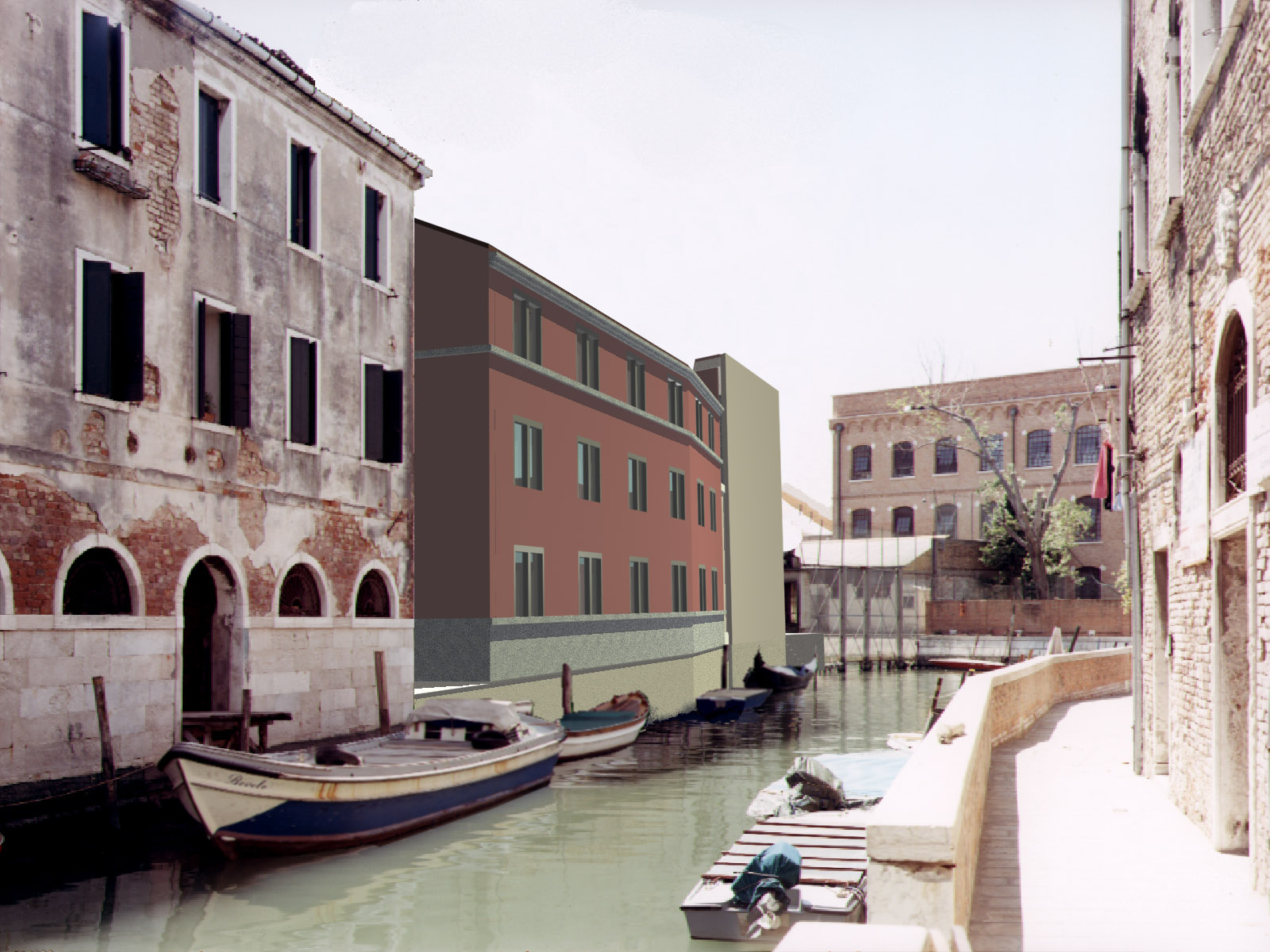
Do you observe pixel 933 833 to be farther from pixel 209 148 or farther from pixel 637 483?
pixel 637 483

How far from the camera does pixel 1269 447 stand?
705 centimetres

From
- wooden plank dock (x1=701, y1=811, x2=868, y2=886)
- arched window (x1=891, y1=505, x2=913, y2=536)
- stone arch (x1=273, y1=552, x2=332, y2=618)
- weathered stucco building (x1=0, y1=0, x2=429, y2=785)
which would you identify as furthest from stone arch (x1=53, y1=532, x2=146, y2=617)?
arched window (x1=891, y1=505, x2=913, y2=536)

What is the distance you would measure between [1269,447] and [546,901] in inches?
340

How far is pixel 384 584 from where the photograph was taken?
21.7 metres

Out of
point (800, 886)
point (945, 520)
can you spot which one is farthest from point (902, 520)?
point (800, 886)

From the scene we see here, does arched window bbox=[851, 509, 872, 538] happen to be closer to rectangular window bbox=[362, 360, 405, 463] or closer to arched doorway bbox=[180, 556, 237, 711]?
rectangular window bbox=[362, 360, 405, 463]

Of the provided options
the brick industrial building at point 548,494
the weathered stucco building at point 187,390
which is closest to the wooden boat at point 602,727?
the brick industrial building at point 548,494

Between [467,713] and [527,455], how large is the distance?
8079 mm

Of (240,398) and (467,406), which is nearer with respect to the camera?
Answer: (240,398)

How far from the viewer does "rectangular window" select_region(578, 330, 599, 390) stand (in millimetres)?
29317

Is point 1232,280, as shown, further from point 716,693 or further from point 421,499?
point 716,693

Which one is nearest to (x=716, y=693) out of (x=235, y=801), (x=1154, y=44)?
(x=235, y=801)

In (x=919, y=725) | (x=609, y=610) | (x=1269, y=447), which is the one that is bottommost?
(x=919, y=725)

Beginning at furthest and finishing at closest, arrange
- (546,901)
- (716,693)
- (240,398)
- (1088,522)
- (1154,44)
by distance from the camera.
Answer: (1088,522) < (716,693) < (240,398) < (546,901) < (1154,44)
